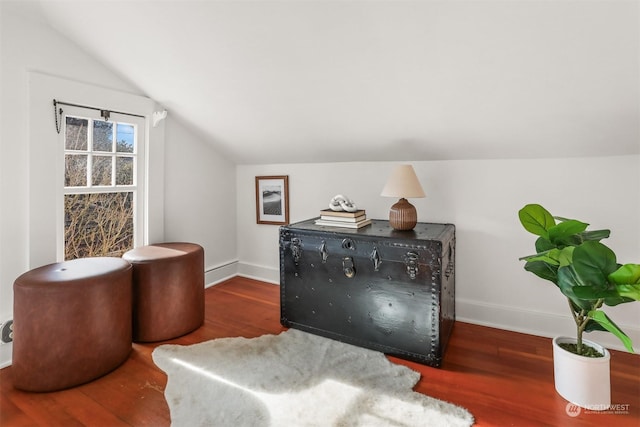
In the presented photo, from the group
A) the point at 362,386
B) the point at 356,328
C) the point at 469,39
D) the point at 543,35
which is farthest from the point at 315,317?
the point at 543,35

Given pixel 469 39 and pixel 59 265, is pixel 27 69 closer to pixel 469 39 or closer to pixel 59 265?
pixel 59 265

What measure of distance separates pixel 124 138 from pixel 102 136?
17cm

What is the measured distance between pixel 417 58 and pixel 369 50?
27cm

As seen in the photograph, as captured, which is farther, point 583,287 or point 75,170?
point 75,170

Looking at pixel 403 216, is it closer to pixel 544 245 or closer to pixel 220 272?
pixel 544 245

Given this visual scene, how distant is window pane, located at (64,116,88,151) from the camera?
92.7 inches

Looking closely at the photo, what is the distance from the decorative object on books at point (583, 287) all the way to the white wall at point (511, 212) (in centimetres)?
63

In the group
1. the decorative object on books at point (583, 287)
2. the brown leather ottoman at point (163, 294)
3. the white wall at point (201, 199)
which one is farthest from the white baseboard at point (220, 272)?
the decorative object on books at point (583, 287)

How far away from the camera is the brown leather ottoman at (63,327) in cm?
177

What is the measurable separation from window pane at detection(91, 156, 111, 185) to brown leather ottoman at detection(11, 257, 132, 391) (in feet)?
2.70

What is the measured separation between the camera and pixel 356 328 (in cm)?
228

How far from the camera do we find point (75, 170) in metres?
2.42

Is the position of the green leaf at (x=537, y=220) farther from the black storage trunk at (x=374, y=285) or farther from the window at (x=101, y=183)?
the window at (x=101, y=183)

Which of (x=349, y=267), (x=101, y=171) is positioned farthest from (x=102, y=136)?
(x=349, y=267)
